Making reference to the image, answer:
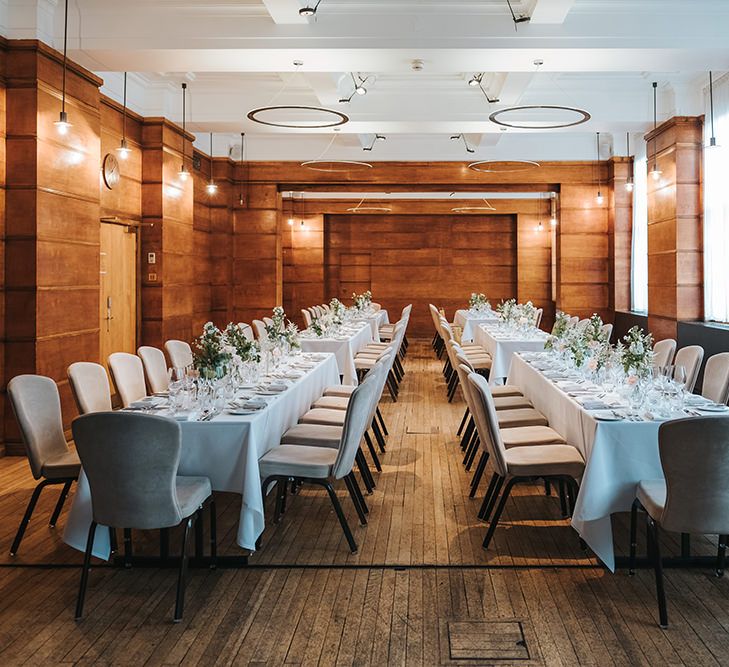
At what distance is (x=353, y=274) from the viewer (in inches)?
759

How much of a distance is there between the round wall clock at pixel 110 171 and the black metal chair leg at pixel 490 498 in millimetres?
6092

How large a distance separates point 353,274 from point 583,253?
286 inches

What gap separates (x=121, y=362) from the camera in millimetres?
5508

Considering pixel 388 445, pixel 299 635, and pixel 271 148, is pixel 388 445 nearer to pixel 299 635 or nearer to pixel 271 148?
pixel 299 635

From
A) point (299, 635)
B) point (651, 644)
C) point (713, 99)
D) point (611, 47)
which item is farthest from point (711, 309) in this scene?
point (299, 635)

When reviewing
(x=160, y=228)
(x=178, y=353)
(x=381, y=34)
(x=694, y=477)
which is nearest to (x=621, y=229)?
(x=381, y=34)

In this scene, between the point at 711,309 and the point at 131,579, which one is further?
the point at 711,309

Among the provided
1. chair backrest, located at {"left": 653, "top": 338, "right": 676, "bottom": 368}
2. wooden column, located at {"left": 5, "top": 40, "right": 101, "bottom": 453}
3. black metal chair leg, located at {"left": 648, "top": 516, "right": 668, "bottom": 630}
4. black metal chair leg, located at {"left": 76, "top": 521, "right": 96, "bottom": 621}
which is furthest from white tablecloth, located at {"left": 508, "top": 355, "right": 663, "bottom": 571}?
wooden column, located at {"left": 5, "top": 40, "right": 101, "bottom": 453}

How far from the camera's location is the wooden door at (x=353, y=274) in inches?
757

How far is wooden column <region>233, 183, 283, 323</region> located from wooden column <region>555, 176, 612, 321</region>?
532cm

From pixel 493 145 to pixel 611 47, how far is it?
6082 mm

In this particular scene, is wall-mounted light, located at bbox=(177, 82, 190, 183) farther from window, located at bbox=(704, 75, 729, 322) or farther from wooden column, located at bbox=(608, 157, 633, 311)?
wooden column, located at bbox=(608, 157, 633, 311)

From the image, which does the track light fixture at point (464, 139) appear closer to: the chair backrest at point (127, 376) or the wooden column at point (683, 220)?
the wooden column at point (683, 220)

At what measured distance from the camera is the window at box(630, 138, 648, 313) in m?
12.4
